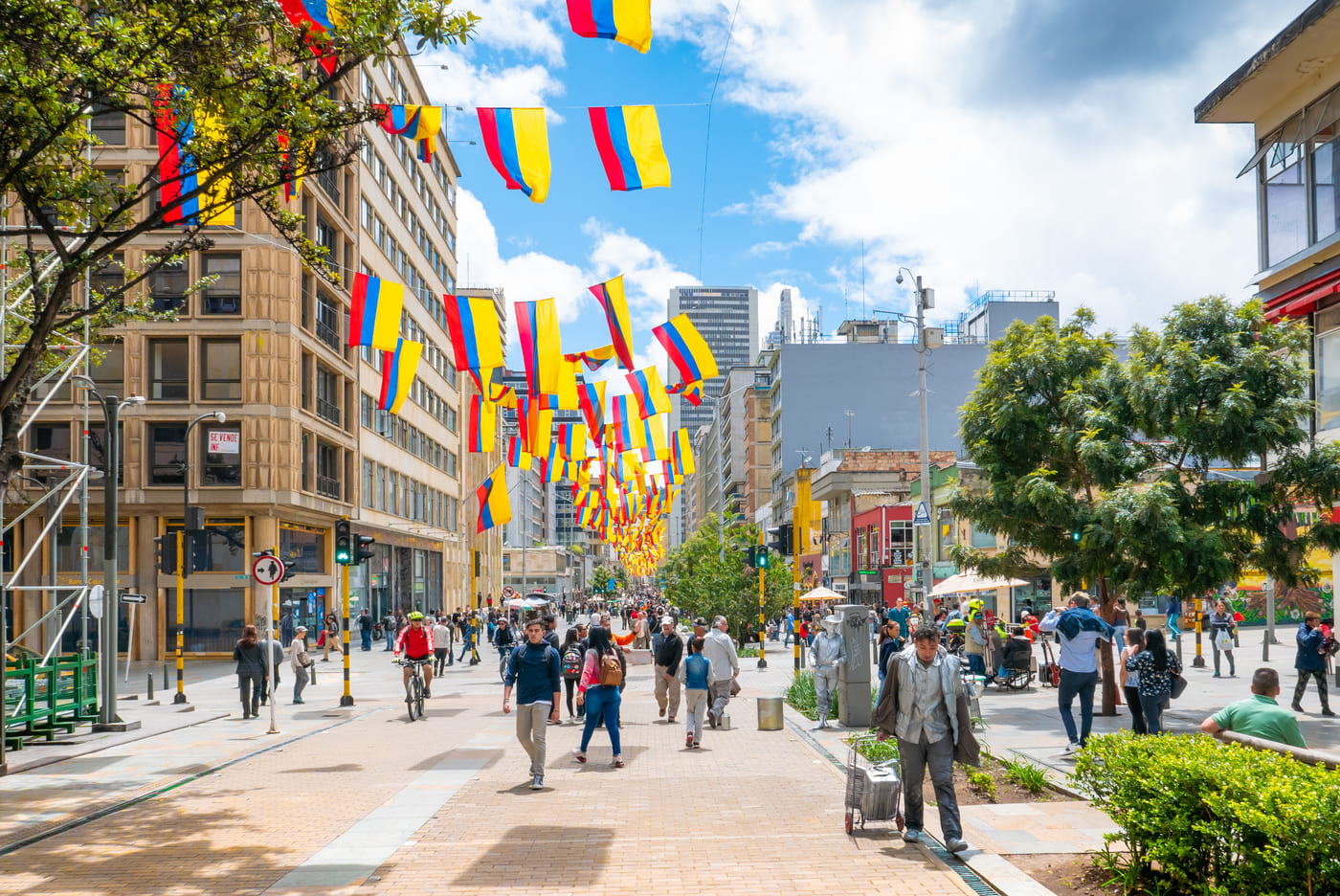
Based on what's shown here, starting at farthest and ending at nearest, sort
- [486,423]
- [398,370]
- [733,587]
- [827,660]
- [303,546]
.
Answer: [303,546] < [733,587] < [486,423] < [398,370] < [827,660]

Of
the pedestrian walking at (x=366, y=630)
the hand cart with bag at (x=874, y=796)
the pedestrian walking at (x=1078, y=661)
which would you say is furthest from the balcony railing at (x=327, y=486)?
the hand cart with bag at (x=874, y=796)

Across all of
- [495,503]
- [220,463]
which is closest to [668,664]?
[495,503]

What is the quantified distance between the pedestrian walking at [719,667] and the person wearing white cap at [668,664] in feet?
2.61

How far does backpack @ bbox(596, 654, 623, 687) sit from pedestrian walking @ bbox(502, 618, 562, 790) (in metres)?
1.31

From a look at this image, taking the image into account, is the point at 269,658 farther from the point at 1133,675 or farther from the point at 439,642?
the point at 1133,675

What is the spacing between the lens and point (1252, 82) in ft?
62.2

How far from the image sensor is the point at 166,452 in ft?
124

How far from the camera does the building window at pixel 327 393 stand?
139 ft

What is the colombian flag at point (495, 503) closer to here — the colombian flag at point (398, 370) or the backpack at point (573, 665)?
the colombian flag at point (398, 370)

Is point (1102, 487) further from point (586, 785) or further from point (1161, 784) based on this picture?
point (1161, 784)

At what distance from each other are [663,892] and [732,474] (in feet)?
386

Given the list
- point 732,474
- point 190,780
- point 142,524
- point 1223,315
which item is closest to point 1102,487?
point 1223,315

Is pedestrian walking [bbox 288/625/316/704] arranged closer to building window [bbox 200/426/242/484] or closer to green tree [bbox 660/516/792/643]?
green tree [bbox 660/516/792/643]

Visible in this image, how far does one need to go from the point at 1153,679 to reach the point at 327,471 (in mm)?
36910
